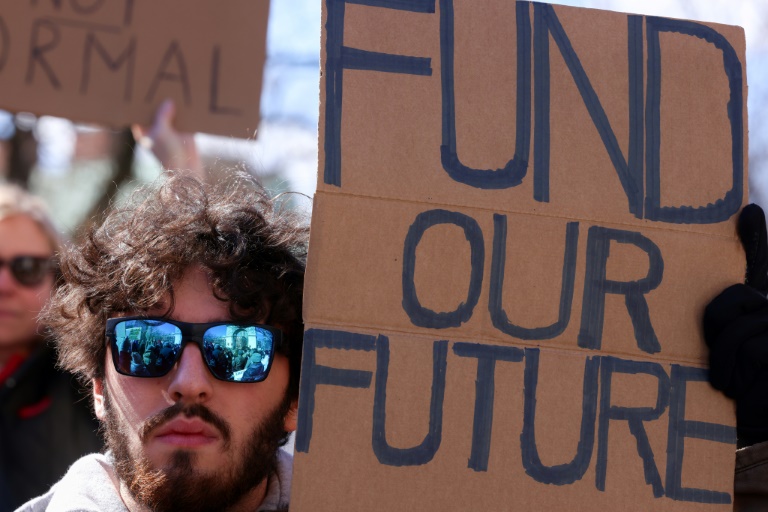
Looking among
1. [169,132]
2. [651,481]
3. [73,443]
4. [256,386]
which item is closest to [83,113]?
[169,132]

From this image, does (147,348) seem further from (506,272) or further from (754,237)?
(754,237)

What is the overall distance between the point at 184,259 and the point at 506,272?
666 mm

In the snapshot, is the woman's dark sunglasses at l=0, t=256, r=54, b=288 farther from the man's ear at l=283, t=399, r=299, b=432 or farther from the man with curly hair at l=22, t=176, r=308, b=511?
the man's ear at l=283, t=399, r=299, b=432

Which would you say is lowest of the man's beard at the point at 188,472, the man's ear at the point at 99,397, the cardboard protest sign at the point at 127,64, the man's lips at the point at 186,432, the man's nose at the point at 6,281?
the man's beard at the point at 188,472

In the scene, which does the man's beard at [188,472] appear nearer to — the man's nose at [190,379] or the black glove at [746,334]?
the man's nose at [190,379]

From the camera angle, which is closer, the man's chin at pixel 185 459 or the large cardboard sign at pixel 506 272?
the large cardboard sign at pixel 506 272

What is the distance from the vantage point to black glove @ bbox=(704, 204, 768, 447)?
68.5 inches

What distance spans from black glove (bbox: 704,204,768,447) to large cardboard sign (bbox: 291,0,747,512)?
1.1 inches

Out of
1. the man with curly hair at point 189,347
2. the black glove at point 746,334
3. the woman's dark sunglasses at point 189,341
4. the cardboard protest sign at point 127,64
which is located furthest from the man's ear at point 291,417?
the cardboard protest sign at point 127,64

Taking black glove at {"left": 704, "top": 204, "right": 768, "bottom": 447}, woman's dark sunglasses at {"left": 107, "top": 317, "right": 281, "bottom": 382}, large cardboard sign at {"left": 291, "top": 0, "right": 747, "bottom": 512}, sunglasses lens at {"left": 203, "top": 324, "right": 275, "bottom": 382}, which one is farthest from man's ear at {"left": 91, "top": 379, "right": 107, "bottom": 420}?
black glove at {"left": 704, "top": 204, "right": 768, "bottom": 447}

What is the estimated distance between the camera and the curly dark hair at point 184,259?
6.69 ft

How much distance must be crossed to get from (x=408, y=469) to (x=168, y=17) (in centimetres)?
205

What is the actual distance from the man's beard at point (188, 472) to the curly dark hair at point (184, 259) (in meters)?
0.16

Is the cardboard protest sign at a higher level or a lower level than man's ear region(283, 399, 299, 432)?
higher
